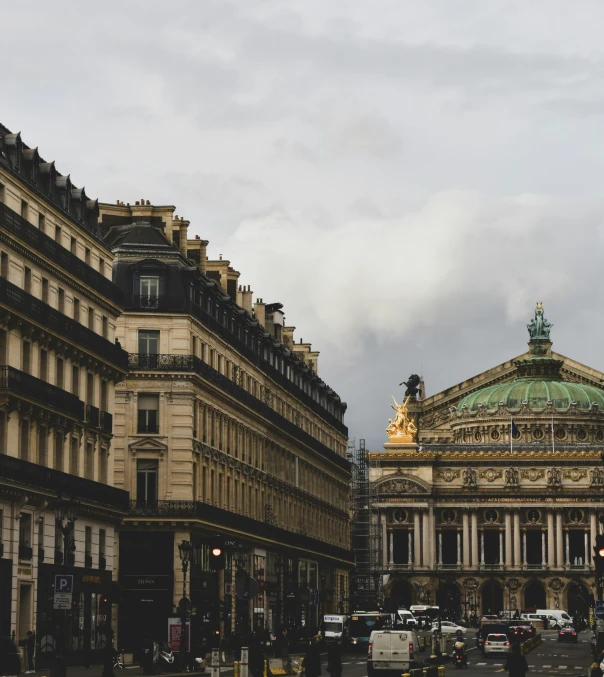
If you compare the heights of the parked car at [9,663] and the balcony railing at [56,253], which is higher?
the balcony railing at [56,253]

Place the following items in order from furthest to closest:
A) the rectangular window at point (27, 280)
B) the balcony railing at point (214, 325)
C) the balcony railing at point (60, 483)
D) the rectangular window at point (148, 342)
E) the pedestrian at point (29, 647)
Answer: the balcony railing at point (214, 325) → the rectangular window at point (148, 342) → the rectangular window at point (27, 280) → the pedestrian at point (29, 647) → the balcony railing at point (60, 483)

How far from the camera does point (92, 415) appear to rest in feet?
249

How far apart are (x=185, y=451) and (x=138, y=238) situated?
41.4 ft

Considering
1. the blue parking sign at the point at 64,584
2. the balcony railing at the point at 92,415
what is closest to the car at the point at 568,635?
the balcony railing at the point at 92,415

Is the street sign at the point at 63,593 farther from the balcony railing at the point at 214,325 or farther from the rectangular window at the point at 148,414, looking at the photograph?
the balcony railing at the point at 214,325

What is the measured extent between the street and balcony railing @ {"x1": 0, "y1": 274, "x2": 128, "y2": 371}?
59.5ft

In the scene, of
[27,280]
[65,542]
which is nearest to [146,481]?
[27,280]

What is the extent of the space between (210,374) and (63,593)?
44.3 meters

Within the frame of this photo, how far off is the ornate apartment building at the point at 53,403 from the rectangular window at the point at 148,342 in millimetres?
11635

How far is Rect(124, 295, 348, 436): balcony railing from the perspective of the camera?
93125 millimetres

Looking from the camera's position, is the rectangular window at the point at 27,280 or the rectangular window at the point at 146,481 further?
the rectangular window at the point at 146,481

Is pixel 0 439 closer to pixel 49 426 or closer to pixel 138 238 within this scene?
pixel 49 426

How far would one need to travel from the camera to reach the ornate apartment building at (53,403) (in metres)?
64.6

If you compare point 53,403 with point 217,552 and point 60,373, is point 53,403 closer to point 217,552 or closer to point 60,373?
point 60,373
